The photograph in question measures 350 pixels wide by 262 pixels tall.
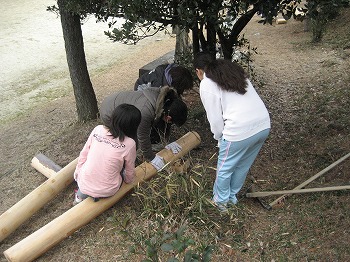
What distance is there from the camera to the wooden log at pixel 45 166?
4476 mm

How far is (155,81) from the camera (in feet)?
14.1

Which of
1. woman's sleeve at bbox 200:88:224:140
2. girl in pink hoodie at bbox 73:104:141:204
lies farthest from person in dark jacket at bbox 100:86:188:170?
woman's sleeve at bbox 200:88:224:140

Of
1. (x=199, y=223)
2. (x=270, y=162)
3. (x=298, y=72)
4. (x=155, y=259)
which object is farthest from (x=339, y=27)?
(x=155, y=259)

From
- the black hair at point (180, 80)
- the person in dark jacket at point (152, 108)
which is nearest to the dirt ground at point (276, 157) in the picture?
the person in dark jacket at point (152, 108)

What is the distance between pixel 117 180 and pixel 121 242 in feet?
1.77

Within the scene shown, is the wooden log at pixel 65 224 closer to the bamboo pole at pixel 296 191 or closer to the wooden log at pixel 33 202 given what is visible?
the wooden log at pixel 33 202

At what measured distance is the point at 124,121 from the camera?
3.24 meters

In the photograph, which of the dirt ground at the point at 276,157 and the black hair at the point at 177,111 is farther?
the black hair at the point at 177,111

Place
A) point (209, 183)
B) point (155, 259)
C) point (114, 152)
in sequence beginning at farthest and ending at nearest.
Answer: point (209, 183) < point (114, 152) < point (155, 259)

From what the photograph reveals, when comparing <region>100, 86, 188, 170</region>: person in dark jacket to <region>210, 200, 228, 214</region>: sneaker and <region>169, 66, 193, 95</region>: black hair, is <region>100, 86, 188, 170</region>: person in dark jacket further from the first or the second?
<region>210, 200, 228, 214</region>: sneaker

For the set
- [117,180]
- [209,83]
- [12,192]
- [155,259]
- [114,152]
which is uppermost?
[209,83]

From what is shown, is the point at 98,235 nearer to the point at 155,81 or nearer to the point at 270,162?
the point at 155,81

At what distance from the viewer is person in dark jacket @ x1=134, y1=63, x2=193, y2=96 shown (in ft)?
13.0

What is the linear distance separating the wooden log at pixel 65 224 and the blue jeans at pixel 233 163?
31.3 inches
